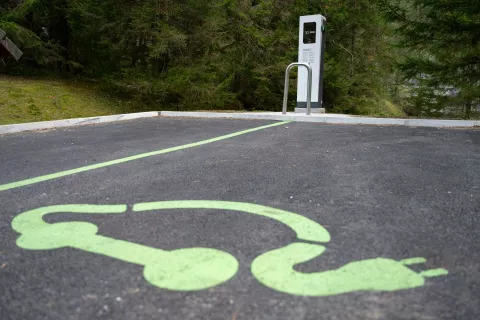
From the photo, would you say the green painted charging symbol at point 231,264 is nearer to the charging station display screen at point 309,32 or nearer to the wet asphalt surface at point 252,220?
the wet asphalt surface at point 252,220

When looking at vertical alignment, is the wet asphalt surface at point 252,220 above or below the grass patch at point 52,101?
below

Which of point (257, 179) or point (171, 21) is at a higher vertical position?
point (171, 21)

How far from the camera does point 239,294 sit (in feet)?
5.28

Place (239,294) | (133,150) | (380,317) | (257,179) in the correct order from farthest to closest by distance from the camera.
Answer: (133,150)
(257,179)
(239,294)
(380,317)

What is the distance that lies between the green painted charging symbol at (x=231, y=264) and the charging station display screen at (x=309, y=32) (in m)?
9.73

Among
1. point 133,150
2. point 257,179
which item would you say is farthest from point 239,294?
point 133,150

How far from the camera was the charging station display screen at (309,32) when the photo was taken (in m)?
11.4

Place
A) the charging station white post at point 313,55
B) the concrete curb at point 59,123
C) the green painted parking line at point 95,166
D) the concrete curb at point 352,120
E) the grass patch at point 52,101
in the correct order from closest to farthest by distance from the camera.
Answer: the green painted parking line at point 95,166, the concrete curb at point 59,123, the concrete curb at point 352,120, the grass patch at point 52,101, the charging station white post at point 313,55

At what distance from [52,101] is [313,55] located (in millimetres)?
7736

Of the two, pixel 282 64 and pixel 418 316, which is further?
pixel 282 64

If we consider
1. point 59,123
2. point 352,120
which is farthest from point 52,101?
point 352,120

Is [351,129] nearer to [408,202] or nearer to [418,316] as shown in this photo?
[408,202]

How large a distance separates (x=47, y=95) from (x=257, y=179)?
11163mm

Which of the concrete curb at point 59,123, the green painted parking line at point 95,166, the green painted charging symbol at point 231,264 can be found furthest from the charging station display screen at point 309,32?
the green painted charging symbol at point 231,264
